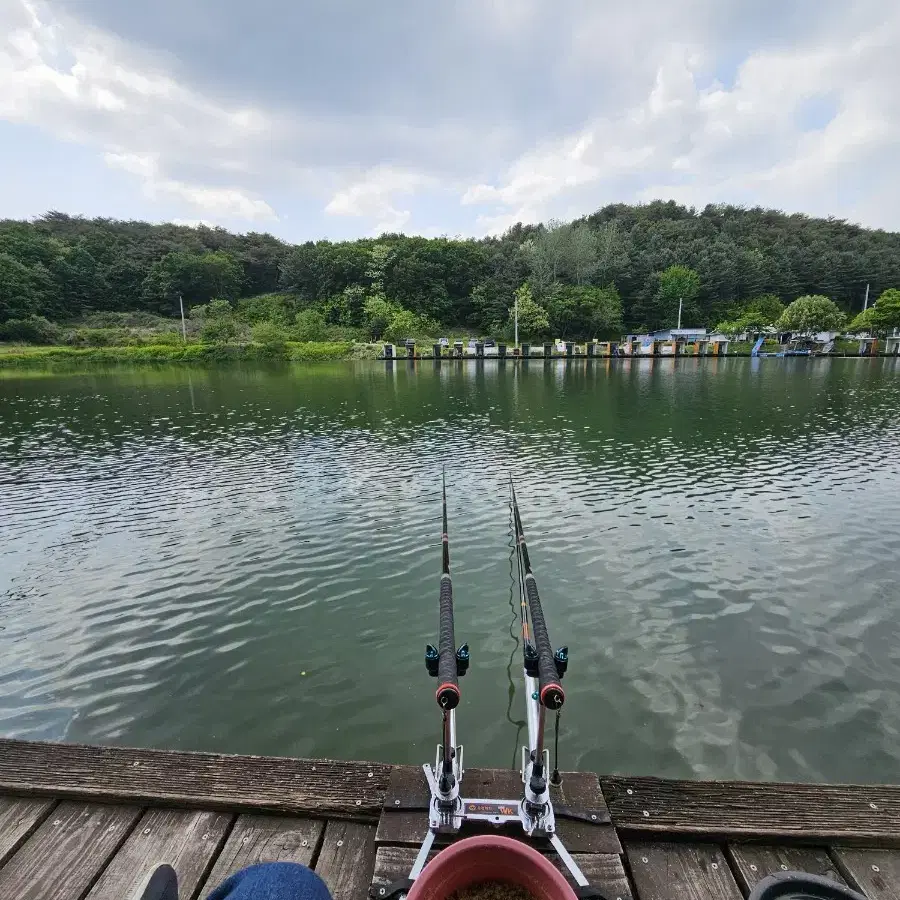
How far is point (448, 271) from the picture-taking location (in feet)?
241

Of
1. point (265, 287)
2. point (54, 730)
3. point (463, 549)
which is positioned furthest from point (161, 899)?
point (265, 287)

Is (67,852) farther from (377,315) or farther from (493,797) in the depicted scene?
(377,315)

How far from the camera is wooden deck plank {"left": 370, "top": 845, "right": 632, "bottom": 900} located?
→ 1.95 metres

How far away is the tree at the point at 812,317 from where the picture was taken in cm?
5466

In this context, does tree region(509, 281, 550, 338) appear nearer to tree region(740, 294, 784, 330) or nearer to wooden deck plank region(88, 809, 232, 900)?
tree region(740, 294, 784, 330)

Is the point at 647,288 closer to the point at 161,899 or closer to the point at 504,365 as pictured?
the point at 504,365

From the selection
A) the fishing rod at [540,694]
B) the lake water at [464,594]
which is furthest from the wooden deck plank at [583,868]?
the lake water at [464,594]

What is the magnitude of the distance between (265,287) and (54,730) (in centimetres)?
9658

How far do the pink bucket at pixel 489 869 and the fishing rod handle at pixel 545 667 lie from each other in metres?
0.45

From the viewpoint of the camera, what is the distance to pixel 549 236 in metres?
73.2

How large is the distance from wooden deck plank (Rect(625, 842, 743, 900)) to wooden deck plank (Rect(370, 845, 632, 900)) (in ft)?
0.33

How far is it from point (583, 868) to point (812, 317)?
67786 mm

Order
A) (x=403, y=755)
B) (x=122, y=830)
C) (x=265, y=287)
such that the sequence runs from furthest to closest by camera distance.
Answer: (x=265, y=287) → (x=403, y=755) → (x=122, y=830)

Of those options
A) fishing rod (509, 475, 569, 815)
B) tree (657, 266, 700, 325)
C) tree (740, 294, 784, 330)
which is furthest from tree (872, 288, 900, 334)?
fishing rod (509, 475, 569, 815)
